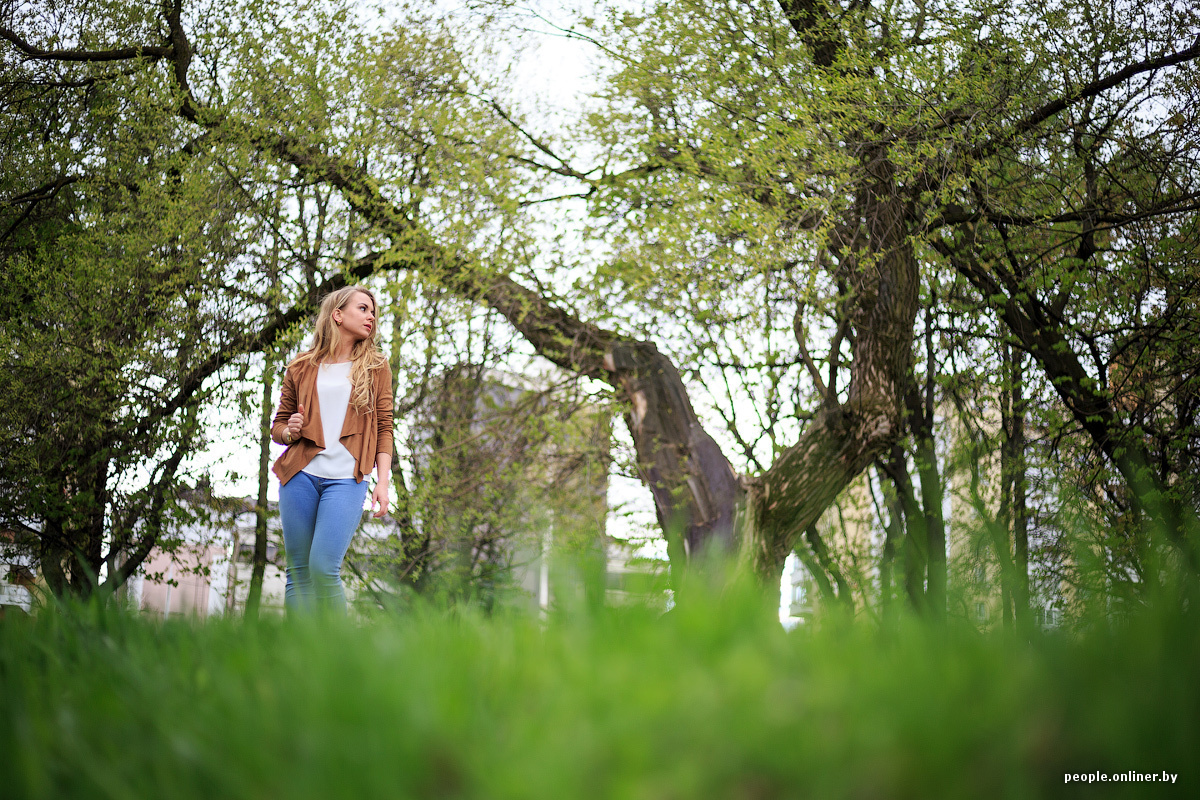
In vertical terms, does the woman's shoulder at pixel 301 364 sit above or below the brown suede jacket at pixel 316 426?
above

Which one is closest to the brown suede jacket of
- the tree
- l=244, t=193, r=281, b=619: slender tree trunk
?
the tree

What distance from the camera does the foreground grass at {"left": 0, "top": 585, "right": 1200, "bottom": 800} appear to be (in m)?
0.80

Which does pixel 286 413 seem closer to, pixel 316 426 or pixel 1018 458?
pixel 316 426

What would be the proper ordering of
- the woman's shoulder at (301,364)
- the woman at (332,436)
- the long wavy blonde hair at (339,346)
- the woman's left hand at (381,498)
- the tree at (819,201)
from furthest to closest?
the tree at (819,201) < the woman's shoulder at (301,364) < the long wavy blonde hair at (339,346) < the woman at (332,436) < the woman's left hand at (381,498)

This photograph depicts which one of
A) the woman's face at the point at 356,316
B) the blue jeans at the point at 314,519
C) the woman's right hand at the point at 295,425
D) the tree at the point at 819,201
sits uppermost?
the tree at the point at 819,201

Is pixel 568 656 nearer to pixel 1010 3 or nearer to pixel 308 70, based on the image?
pixel 1010 3

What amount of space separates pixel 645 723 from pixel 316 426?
4.02 meters

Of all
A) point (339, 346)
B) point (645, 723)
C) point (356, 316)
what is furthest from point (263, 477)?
point (645, 723)

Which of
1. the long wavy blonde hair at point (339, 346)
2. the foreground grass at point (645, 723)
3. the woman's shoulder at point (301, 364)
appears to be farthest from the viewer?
the woman's shoulder at point (301, 364)

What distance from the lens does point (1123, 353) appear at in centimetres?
851

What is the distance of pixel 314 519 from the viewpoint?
4.47m

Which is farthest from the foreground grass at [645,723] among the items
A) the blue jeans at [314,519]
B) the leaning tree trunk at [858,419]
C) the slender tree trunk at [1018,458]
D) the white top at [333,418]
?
the slender tree trunk at [1018,458]

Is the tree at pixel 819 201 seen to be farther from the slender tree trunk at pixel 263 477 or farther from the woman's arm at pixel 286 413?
the woman's arm at pixel 286 413

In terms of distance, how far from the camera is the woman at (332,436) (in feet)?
14.4
